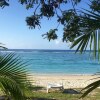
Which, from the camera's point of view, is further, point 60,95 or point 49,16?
point 60,95

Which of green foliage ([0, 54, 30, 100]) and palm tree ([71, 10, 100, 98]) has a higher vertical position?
palm tree ([71, 10, 100, 98])

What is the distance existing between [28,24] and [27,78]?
229 inches

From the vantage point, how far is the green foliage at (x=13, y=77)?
12.3 feet

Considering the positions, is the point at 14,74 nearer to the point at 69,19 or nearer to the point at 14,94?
the point at 14,94

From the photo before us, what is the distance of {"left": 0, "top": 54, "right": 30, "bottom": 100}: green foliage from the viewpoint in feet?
12.3

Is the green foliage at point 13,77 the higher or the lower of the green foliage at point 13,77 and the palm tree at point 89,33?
the lower

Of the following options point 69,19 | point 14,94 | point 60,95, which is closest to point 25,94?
point 14,94

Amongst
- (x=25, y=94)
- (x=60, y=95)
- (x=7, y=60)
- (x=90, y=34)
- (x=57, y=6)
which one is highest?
(x=57, y=6)

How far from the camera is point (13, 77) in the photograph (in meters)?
3.81

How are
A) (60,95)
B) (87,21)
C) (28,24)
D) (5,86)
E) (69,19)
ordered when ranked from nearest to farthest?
(87,21) < (5,86) < (69,19) < (28,24) < (60,95)

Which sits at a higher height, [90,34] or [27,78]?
[90,34]

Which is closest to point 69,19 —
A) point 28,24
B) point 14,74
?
point 28,24

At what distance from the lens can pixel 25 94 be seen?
392 centimetres

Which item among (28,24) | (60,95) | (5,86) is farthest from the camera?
(60,95)
